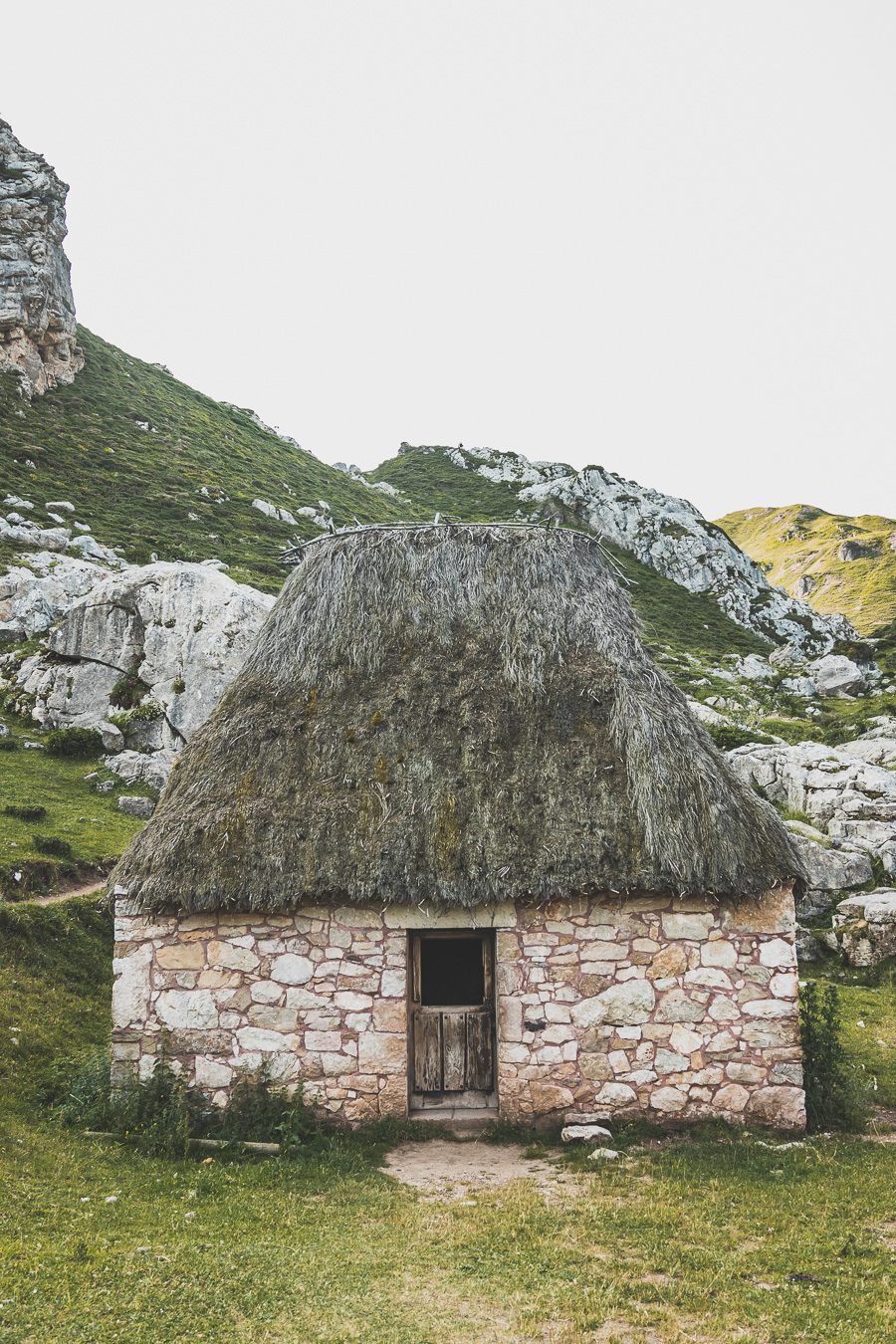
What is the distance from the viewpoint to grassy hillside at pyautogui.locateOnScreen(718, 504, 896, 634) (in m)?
86.8

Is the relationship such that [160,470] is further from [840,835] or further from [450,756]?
[450,756]

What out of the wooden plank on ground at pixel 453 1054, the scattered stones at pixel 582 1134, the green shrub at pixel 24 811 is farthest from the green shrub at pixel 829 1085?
the green shrub at pixel 24 811

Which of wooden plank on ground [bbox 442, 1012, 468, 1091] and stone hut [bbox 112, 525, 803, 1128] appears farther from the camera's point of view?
wooden plank on ground [bbox 442, 1012, 468, 1091]

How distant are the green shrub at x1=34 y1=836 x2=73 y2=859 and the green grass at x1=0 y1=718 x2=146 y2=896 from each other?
8 centimetres

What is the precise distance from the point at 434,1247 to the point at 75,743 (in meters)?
18.9

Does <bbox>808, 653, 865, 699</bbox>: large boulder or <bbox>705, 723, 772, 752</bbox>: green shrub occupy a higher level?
<bbox>808, 653, 865, 699</bbox>: large boulder

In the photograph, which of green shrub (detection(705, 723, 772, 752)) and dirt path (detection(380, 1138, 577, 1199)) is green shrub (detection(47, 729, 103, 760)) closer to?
dirt path (detection(380, 1138, 577, 1199))

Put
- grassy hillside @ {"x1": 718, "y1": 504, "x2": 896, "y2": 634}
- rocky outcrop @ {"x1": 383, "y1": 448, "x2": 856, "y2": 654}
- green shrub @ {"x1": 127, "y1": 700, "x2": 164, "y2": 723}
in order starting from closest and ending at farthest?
1. green shrub @ {"x1": 127, "y1": 700, "x2": 164, "y2": 723}
2. rocky outcrop @ {"x1": 383, "y1": 448, "x2": 856, "y2": 654}
3. grassy hillside @ {"x1": 718, "y1": 504, "x2": 896, "y2": 634}

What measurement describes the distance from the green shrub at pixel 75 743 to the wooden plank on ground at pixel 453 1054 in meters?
15.6

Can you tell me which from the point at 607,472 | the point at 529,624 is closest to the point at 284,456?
the point at 607,472

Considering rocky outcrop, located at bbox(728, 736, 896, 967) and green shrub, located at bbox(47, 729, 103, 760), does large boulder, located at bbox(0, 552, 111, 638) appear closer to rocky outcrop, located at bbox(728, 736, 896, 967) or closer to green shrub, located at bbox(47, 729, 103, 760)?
green shrub, located at bbox(47, 729, 103, 760)

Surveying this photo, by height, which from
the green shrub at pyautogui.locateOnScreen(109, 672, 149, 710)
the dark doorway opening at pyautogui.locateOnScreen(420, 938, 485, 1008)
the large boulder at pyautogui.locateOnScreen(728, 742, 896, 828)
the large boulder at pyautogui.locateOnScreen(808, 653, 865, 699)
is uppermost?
the large boulder at pyautogui.locateOnScreen(808, 653, 865, 699)

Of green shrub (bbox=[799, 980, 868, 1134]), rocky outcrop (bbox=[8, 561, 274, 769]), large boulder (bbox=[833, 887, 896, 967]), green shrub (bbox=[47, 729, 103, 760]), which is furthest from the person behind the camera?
rocky outcrop (bbox=[8, 561, 274, 769])

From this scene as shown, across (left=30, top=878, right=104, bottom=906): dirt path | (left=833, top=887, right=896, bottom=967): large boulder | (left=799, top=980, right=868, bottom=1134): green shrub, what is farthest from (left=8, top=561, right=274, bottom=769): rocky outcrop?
(left=799, top=980, right=868, bottom=1134): green shrub
